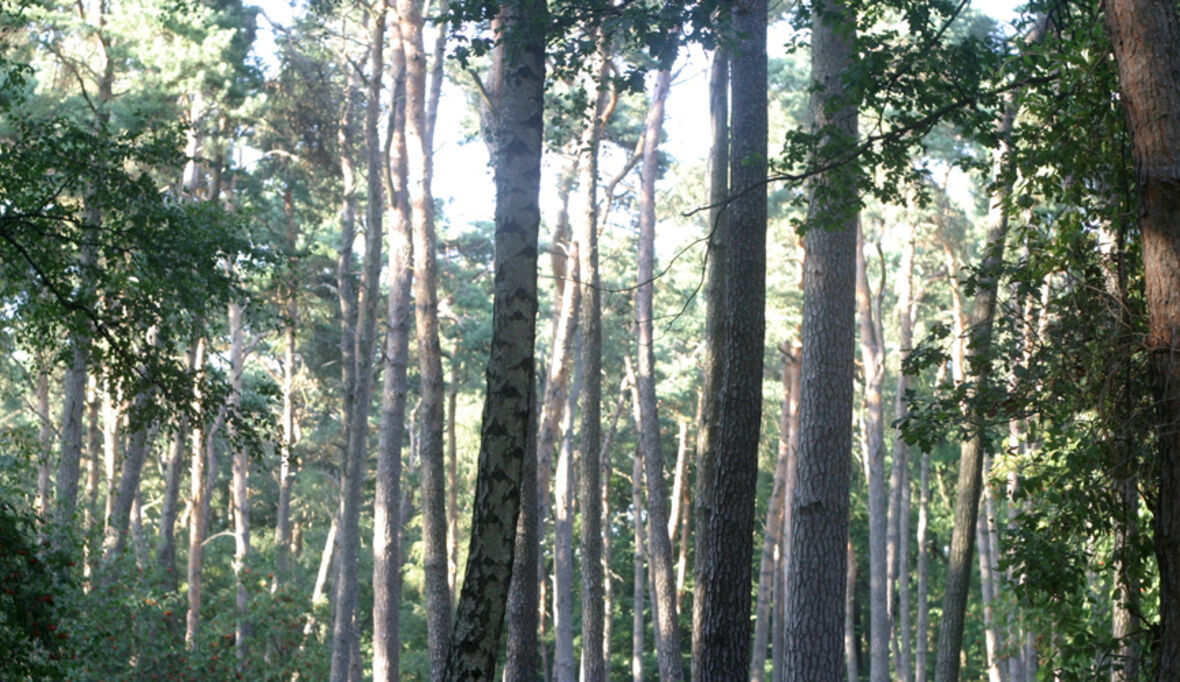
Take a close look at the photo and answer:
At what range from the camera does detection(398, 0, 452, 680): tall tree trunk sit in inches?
575

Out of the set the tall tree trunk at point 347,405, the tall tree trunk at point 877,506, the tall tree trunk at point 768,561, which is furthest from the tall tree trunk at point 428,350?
the tall tree trunk at point 768,561

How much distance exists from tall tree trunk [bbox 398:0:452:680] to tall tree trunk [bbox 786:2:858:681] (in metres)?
5.67

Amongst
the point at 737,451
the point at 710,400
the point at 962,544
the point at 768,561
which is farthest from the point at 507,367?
the point at 768,561

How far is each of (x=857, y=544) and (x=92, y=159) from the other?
106 ft

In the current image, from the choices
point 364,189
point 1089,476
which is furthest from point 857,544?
point 1089,476

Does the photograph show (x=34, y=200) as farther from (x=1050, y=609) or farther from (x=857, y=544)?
(x=857, y=544)

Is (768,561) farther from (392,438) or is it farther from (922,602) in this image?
(392,438)

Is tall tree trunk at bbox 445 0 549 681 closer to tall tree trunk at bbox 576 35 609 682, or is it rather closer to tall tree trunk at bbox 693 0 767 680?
tall tree trunk at bbox 693 0 767 680

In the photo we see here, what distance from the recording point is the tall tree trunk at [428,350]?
14602 mm

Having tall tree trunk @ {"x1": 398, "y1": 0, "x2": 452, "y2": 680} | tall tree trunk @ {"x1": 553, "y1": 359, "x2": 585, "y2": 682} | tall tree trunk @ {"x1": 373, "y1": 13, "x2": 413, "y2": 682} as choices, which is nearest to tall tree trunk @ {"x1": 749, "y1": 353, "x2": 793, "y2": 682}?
tall tree trunk @ {"x1": 553, "y1": 359, "x2": 585, "y2": 682}

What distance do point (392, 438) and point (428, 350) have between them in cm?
146

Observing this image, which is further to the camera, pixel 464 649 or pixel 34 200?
pixel 34 200

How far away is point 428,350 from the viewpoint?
1562 cm

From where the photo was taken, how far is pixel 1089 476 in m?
7.05
